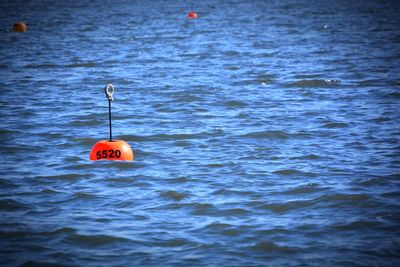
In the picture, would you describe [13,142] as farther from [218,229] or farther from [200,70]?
[200,70]

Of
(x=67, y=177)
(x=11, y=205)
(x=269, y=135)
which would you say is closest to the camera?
(x=11, y=205)

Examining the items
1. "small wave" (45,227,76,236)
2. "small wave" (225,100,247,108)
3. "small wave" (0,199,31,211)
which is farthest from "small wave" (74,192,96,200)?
"small wave" (225,100,247,108)

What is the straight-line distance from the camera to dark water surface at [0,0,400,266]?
28.1 feet

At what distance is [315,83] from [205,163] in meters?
10.4

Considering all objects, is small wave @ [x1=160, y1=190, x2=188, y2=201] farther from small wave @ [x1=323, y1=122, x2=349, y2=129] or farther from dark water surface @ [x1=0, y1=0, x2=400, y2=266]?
small wave @ [x1=323, y1=122, x2=349, y2=129]

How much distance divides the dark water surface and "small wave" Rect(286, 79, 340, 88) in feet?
0.12

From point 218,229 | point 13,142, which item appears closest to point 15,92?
point 13,142

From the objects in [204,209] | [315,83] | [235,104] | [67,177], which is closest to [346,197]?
[204,209]

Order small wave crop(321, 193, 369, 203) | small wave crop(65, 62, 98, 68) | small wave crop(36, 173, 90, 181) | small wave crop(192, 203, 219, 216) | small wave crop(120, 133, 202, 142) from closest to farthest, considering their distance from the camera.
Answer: small wave crop(192, 203, 219, 216)
small wave crop(321, 193, 369, 203)
small wave crop(36, 173, 90, 181)
small wave crop(120, 133, 202, 142)
small wave crop(65, 62, 98, 68)

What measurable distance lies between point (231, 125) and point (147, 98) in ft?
16.1

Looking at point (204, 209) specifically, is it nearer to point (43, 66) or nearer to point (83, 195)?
point (83, 195)

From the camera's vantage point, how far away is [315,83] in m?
21.8

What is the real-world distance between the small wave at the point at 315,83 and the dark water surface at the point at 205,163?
0.04 metres

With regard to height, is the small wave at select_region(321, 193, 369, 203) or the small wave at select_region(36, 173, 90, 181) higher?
the small wave at select_region(36, 173, 90, 181)
